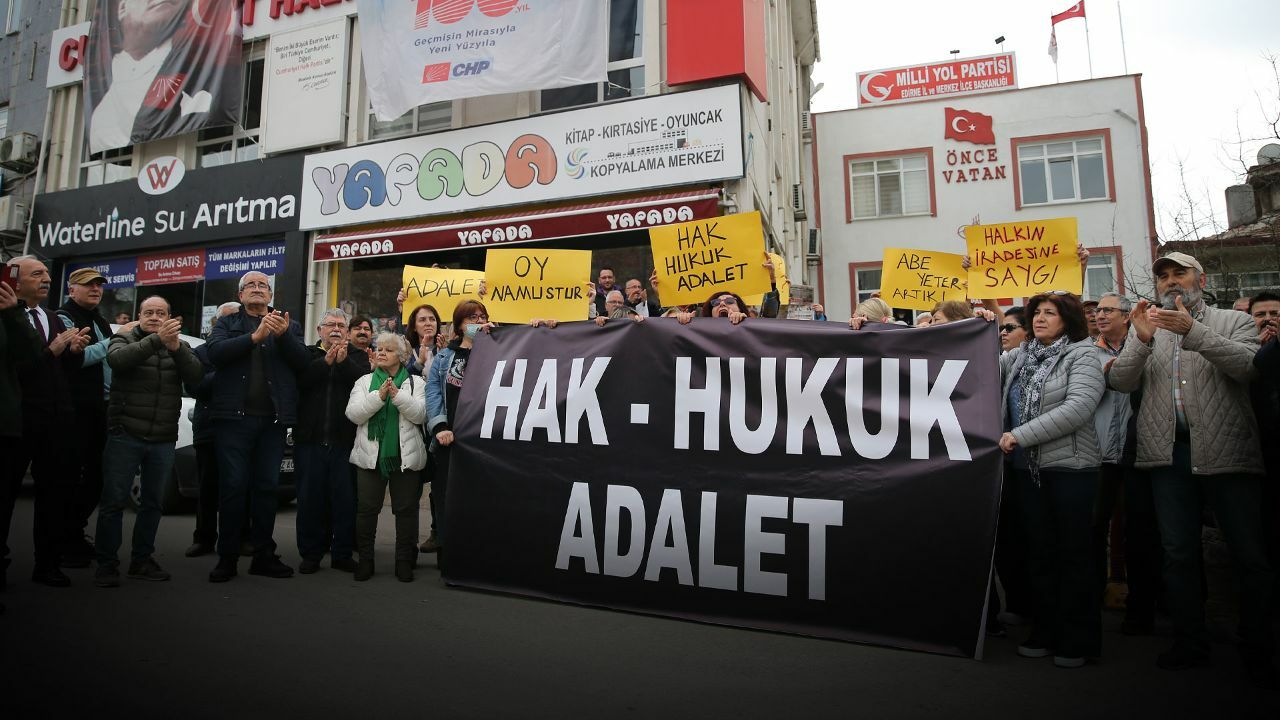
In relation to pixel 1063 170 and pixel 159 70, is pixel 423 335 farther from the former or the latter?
pixel 1063 170

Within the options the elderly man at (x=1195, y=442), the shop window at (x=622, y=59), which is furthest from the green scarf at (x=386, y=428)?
the shop window at (x=622, y=59)

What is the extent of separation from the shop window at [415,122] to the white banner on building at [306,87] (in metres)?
0.56

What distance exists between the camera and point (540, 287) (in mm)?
6172

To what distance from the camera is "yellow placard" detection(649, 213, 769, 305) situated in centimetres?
590

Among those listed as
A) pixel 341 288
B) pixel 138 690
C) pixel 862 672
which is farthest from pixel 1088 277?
pixel 138 690

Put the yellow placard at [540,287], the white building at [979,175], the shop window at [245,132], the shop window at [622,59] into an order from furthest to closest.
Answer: the white building at [979,175]
the shop window at [245,132]
the shop window at [622,59]
the yellow placard at [540,287]

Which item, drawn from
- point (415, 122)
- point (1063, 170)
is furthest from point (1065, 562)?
point (1063, 170)

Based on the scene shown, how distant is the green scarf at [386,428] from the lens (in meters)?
5.63

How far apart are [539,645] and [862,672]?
1591mm

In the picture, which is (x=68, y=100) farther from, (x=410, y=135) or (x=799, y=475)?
(x=799, y=475)

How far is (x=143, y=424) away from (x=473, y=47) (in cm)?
897

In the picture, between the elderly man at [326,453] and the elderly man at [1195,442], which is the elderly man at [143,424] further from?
the elderly man at [1195,442]

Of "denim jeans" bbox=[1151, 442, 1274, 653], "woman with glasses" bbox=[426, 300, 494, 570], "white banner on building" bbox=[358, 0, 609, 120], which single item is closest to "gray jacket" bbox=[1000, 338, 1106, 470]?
"denim jeans" bbox=[1151, 442, 1274, 653]

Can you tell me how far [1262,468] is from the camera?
3693 millimetres
